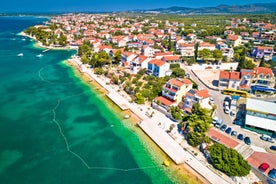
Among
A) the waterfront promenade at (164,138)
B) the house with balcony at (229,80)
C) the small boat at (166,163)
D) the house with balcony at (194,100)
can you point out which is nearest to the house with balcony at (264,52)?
the house with balcony at (229,80)

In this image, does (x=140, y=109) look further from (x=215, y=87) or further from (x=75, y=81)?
(x=75, y=81)

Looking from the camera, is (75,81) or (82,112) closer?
(82,112)

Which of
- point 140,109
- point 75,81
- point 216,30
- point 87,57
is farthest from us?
point 216,30

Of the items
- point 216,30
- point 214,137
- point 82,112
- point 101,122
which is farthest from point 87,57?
point 216,30

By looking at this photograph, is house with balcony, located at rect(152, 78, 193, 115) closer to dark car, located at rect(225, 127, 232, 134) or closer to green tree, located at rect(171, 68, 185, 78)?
dark car, located at rect(225, 127, 232, 134)

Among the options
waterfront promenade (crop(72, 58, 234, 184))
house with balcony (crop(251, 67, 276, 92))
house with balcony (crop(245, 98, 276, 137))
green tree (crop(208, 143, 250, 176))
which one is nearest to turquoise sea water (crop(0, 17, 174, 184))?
waterfront promenade (crop(72, 58, 234, 184))

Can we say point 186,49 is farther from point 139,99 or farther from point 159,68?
point 139,99

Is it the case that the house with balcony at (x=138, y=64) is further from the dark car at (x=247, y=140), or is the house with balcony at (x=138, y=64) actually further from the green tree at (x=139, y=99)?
the dark car at (x=247, y=140)
